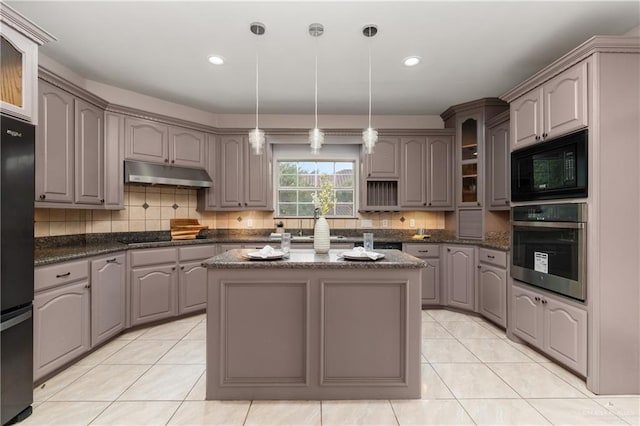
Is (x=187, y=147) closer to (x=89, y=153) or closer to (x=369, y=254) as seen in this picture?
(x=89, y=153)

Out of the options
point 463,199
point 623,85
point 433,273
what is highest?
point 623,85

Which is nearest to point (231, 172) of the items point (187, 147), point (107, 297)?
point (187, 147)

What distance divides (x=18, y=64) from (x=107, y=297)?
195cm

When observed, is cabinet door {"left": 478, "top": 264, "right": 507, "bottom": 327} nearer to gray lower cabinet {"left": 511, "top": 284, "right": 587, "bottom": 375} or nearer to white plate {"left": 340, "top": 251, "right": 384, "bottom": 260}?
gray lower cabinet {"left": 511, "top": 284, "right": 587, "bottom": 375}

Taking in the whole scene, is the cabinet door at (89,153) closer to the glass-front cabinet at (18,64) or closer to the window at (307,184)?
the glass-front cabinet at (18,64)

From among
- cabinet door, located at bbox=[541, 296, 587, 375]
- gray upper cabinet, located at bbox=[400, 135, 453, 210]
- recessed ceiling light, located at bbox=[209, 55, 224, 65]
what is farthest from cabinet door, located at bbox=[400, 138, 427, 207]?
recessed ceiling light, located at bbox=[209, 55, 224, 65]

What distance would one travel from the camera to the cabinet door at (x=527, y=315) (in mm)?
2512

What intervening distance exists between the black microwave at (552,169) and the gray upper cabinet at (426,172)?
1.25 meters

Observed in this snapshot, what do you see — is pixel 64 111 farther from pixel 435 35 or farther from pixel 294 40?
pixel 435 35

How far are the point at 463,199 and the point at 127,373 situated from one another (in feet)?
13.2

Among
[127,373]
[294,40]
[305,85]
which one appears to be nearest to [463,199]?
[305,85]

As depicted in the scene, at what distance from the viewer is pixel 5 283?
168 cm

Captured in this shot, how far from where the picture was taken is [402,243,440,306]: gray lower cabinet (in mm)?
3854

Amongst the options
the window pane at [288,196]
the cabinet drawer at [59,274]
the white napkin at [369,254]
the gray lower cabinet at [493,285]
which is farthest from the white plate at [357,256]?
the window pane at [288,196]
